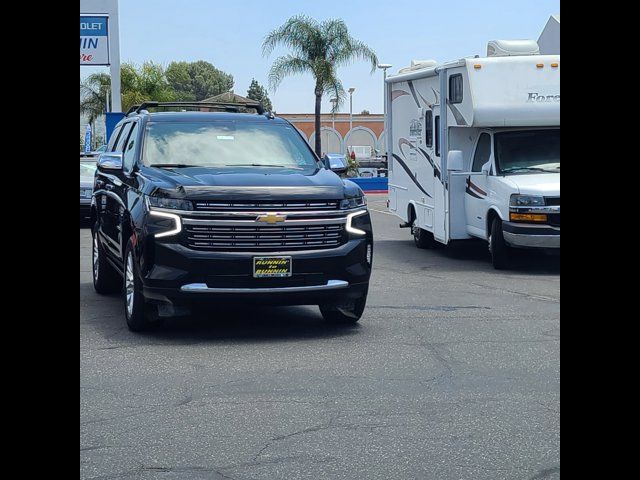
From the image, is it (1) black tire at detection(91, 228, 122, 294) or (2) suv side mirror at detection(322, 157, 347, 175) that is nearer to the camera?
(2) suv side mirror at detection(322, 157, 347, 175)

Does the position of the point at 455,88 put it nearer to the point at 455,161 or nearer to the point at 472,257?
the point at 455,161

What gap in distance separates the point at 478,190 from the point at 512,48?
6.82ft

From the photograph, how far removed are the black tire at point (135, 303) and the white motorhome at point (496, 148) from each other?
19.8 ft

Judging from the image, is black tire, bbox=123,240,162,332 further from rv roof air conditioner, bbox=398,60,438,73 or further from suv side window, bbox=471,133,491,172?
rv roof air conditioner, bbox=398,60,438,73

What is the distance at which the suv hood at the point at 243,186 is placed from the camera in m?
8.62

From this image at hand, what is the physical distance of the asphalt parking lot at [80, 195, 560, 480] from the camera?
5.15 metres

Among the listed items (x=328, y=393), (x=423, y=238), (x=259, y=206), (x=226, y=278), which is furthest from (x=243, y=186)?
(x=423, y=238)

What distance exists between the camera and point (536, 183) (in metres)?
13.8

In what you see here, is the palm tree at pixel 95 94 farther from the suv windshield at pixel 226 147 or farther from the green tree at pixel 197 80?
the green tree at pixel 197 80

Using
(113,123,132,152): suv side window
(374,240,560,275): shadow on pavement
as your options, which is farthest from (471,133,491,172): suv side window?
(113,123,132,152): suv side window

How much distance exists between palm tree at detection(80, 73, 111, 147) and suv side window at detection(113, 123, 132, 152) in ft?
165
